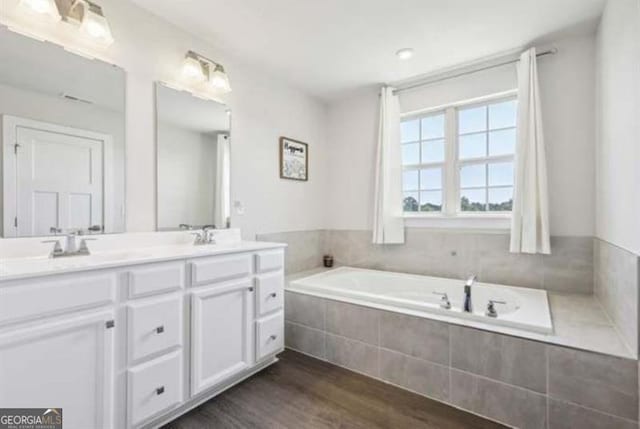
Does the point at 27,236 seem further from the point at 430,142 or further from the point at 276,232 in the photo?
the point at 430,142

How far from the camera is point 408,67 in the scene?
8.89 feet

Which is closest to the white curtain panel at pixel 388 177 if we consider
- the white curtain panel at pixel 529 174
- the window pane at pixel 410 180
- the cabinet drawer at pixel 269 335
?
the window pane at pixel 410 180

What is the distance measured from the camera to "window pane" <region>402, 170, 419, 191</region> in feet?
10.2

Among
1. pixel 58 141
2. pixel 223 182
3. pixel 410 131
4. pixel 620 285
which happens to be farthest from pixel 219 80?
pixel 620 285

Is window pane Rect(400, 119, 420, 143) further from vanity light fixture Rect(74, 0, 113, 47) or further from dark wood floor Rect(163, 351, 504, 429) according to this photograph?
vanity light fixture Rect(74, 0, 113, 47)

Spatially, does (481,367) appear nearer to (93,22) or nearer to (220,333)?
(220,333)

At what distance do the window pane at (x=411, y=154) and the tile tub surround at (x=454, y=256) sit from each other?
0.72 metres

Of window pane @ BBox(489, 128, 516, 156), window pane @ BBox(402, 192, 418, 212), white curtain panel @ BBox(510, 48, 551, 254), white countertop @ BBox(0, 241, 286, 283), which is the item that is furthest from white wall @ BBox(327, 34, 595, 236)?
white countertop @ BBox(0, 241, 286, 283)

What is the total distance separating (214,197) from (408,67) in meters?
2.07

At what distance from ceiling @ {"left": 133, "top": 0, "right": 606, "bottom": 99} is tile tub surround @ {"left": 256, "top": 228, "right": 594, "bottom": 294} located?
1562 millimetres

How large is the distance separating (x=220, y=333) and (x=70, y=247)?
0.92m

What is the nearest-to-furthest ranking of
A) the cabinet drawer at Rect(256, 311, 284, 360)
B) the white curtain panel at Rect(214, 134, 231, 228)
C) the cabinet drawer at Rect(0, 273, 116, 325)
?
the cabinet drawer at Rect(0, 273, 116, 325)
the cabinet drawer at Rect(256, 311, 284, 360)
the white curtain panel at Rect(214, 134, 231, 228)

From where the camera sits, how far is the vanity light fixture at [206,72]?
2.12 metres

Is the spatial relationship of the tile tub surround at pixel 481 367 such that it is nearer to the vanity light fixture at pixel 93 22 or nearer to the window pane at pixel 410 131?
the window pane at pixel 410 131
